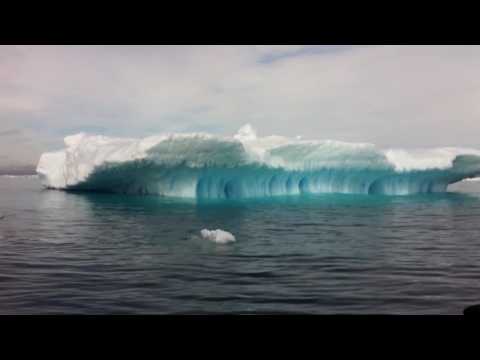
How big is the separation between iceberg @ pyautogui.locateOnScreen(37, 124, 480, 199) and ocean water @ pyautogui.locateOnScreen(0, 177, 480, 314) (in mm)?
1058

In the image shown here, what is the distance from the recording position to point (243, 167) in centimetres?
743

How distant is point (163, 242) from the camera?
171 inches

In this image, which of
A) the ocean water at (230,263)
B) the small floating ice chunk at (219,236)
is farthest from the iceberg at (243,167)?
the small floating ice chunk at (219,236)

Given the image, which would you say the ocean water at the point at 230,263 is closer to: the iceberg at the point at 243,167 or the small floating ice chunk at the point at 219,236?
the small floating ice chunk at the point at 219,236

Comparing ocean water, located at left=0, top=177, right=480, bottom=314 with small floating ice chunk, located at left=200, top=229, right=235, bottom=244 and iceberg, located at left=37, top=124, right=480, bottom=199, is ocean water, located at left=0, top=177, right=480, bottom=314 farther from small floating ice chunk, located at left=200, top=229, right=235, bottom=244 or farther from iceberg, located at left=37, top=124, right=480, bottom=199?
iceberg, located at left=37, top=124, right=480, bottom=199

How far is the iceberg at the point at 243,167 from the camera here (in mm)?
6621

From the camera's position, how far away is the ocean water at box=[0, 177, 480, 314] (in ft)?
10.7

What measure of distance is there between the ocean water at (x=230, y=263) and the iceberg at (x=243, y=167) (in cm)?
106

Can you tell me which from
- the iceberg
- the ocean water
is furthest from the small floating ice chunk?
the iceberg

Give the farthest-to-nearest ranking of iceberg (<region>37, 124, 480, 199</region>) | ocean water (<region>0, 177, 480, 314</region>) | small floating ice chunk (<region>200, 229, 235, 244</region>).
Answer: iceberg (<region>37, 124, 480, 199</region>)
small floating ice chunk (<region>200, 229, 235, 244</region>)
ocean water (<region>0, 177, 480, 314</region>)
